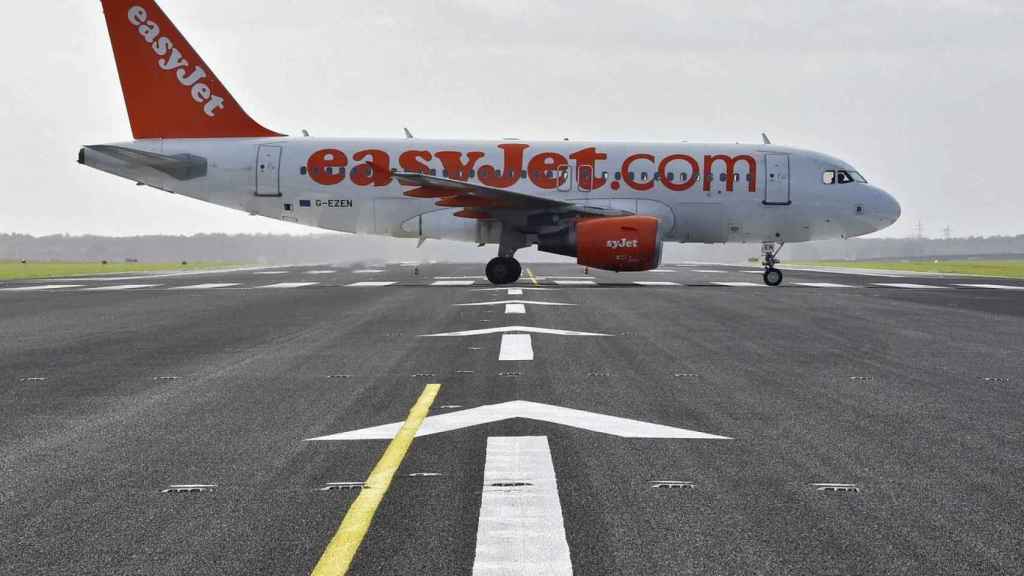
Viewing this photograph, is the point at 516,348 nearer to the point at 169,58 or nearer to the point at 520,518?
the point at 520,518

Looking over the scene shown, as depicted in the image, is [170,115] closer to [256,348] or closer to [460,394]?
[256,348]

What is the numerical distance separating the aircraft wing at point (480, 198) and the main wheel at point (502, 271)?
183 centimetres

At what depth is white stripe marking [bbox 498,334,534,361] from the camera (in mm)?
12180

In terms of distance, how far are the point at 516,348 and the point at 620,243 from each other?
16265mm

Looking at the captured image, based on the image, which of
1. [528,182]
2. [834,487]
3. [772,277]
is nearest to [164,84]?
[528,182]

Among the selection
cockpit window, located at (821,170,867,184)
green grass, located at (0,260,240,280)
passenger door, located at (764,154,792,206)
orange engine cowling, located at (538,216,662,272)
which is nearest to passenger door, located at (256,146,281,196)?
orange engine cowling, located at (538,216,662,272)

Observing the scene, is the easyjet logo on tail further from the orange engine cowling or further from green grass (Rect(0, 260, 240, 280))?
green grass (Rect(0, 260, 240, 280))

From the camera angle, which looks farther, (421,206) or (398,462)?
(421,206)

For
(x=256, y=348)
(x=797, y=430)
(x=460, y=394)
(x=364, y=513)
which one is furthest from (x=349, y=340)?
(x=364, y=513)

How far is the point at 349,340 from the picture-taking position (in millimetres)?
14617

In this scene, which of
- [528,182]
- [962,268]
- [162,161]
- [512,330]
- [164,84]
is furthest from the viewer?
[962,268]

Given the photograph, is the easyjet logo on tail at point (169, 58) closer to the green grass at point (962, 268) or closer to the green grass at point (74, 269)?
the green grass at point (74, 269)

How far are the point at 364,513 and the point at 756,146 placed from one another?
30484mm

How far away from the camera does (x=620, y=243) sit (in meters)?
29.0
